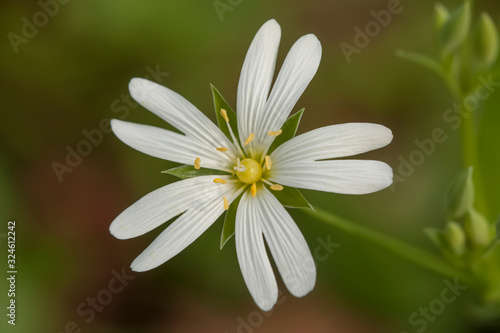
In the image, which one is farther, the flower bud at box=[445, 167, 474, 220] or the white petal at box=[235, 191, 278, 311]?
the flower bud at box=[445, 167, 474, 220]

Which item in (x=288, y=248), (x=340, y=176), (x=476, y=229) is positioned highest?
(x=340, y=176)

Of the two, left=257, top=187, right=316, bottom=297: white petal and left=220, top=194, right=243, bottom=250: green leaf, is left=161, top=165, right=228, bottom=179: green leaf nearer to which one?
left=220, top=194, right=243, bottom=250: green leaf

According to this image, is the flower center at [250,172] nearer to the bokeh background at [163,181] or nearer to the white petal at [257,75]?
the white petal at [257,75]

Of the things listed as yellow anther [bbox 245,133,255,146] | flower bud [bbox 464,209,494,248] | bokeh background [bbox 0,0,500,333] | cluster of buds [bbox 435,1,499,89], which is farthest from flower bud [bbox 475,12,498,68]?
yellow anther [bbox 245,133,255,146]

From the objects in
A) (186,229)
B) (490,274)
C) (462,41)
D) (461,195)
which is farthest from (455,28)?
(186,229)

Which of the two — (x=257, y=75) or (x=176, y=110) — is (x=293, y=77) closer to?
(x=257, y=75)

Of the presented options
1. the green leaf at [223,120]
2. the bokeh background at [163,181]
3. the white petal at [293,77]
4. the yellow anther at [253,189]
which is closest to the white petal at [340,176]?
the yellow anther at [253,189]
